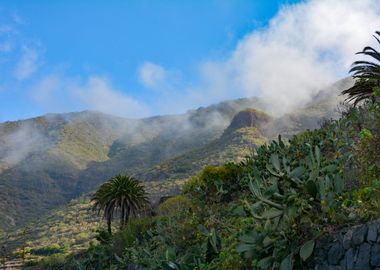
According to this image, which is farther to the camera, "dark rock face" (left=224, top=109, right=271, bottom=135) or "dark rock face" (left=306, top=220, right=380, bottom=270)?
"dark rock face" (left=224, top=109, right=271, bottom=135)

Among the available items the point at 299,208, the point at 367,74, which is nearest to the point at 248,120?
the point at 367,74

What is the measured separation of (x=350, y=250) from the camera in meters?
8.34

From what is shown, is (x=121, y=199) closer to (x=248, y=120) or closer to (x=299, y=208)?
(x=299, y=208)

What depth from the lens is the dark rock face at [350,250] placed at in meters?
7.82

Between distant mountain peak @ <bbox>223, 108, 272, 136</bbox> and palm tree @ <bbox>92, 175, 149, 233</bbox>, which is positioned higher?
distant mountain peak @ <bbox>223, 108, 272, 136</bbox>

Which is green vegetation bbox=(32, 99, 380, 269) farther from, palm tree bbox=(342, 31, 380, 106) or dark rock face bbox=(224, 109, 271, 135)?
dark rock face bbox=(224, 109, 271, 135)

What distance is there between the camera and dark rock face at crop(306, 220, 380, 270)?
782 centimetres

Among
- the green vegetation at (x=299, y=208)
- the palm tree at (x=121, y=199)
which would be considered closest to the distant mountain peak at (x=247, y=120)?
the palm tree at (x=121, y=199)

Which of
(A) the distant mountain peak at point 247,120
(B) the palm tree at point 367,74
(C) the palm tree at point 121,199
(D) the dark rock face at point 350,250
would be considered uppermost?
(A) the distant mountain peak at point 247,120

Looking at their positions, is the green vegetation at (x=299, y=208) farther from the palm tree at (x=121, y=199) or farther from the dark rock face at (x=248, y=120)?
the dark rock face at (x=248, y=120)

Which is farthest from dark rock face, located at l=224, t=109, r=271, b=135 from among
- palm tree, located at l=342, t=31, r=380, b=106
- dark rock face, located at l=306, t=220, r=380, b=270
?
dark rock face, located at l=306, t=220, r=380, b=270

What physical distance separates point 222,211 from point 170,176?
297ft

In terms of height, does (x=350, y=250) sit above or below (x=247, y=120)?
below

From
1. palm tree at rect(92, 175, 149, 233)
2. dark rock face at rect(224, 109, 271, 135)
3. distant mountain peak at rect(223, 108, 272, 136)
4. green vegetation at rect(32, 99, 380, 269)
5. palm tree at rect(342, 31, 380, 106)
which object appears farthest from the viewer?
dark rock face at rect(224, 109, 271, 135)
